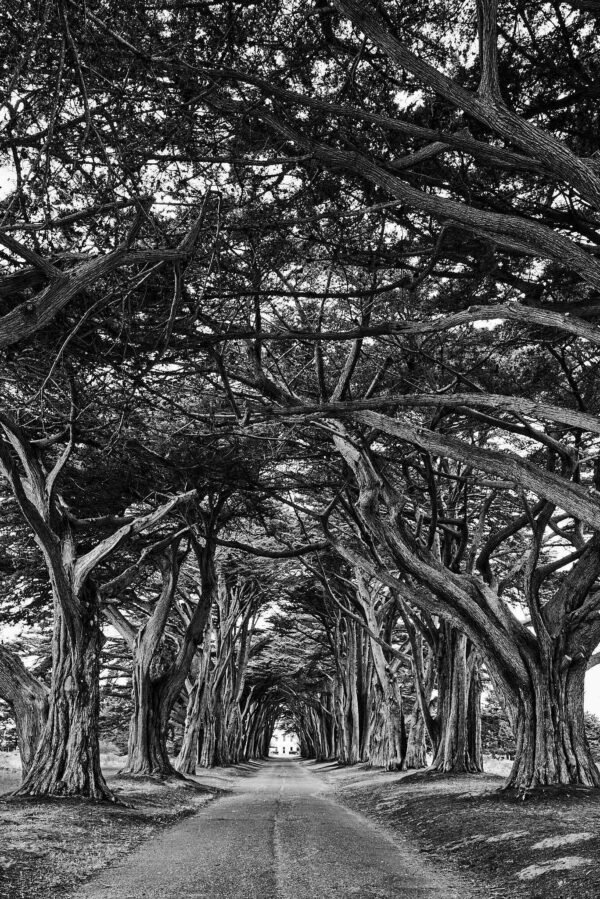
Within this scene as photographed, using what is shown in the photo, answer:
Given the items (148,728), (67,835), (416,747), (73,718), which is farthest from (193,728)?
(67,835)

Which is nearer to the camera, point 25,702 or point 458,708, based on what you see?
point 25,702

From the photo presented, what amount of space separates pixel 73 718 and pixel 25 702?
0.99 m

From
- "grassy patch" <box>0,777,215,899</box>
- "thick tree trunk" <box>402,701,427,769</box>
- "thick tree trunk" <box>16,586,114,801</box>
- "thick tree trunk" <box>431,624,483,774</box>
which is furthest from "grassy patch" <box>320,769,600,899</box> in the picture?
"thick tree trunk" <box>402,701,427,769</box>

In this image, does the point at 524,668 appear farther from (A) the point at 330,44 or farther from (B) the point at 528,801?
(A) the point at 330,44

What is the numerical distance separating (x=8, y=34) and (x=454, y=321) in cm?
426

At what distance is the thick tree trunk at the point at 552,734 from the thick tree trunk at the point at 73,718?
5.98 metres

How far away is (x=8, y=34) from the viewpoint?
5.35m

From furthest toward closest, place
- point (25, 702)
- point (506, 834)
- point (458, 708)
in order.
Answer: point (458, 708)
point (25, 702)
point (506, 834)

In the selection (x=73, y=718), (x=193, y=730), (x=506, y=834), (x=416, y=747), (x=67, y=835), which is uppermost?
(x=73, y=718)

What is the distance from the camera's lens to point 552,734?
31.9ft

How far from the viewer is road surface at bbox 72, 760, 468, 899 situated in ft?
16.8

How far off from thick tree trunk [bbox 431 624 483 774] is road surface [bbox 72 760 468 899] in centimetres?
477

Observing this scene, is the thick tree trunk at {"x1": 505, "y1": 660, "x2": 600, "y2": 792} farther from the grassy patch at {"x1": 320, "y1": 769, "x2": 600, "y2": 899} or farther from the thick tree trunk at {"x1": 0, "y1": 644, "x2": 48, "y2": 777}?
the thick tree trunk at {"x1": 0, "y1": 644, "x2": 48, "y2": 777}

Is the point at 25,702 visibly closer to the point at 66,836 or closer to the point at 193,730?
→ the point at 66,836
